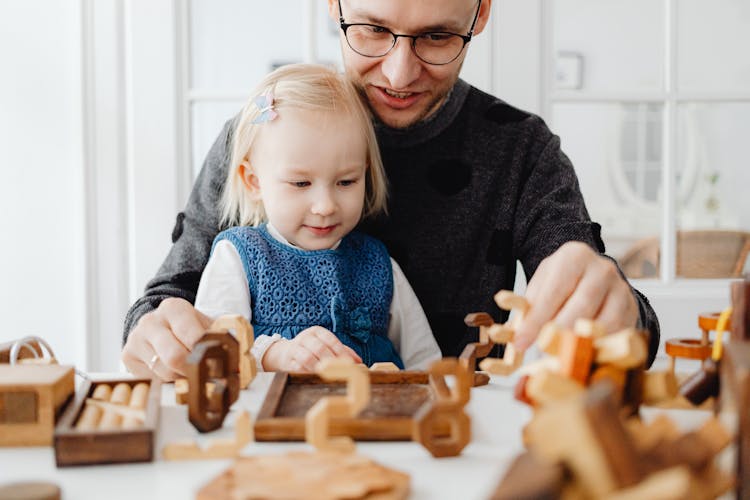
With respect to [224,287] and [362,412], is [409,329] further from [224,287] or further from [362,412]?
[362,412]

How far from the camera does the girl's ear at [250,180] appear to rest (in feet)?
4.54

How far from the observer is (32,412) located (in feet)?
2.24

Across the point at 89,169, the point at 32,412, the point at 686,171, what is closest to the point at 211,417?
the point at 32,412

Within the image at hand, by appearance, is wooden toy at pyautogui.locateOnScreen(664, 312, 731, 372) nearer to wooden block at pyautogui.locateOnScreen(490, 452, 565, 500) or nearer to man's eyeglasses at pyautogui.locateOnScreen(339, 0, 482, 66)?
wooden block at pyautogui.locateOnScreen(490, 452, 565, 500)

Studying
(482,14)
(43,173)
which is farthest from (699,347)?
(43,173)

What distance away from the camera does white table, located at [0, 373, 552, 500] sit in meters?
0.57

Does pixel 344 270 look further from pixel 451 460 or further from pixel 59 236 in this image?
pixel 59 236

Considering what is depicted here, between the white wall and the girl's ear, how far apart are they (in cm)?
84

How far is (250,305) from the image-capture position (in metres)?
1.31

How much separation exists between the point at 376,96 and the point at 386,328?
1.42 feet

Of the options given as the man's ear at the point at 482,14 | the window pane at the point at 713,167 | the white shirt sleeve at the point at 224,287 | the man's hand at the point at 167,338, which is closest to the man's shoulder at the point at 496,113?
the man's ear at the point at 482,14

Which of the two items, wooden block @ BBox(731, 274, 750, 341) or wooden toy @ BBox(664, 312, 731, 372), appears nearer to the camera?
wooden block @ BBox(731, 274, 750, 341)

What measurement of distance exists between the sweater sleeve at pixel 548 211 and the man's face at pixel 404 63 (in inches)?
9.2

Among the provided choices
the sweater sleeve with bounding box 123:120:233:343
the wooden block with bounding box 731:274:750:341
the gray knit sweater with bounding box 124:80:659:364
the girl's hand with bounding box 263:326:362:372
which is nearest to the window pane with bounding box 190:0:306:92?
the sweater sleeve with bounding box 123:120:233:343
